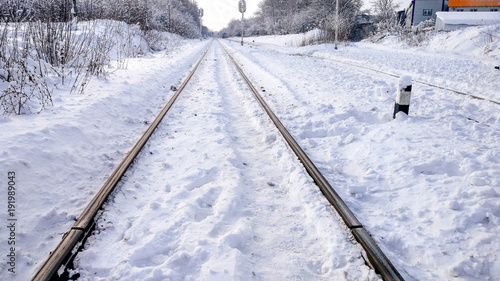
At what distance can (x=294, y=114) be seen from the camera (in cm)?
598

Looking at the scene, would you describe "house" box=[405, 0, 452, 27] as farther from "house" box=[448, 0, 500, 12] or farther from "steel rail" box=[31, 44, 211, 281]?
"steel rail" box=[31, 44, 211, 281]

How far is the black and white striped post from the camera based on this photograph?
512 centimetres

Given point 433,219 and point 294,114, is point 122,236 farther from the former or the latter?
point 294,114

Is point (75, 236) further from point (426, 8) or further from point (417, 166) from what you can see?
point (426, 8)

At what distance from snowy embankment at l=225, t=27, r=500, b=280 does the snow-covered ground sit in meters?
0.02

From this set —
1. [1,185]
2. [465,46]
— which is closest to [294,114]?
[1,185]

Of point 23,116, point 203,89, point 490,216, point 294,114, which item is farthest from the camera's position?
point 203,89

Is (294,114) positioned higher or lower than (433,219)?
higher

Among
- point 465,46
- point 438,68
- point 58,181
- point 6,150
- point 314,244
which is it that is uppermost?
point 465,46

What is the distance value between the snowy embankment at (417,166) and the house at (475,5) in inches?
1404

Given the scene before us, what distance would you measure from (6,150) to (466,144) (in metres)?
5.61

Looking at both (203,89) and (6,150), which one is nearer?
(6,150)

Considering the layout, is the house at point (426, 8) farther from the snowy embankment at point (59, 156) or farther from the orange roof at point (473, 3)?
the snowy embankment at point (59, 156)

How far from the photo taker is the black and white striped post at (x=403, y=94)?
16.8 ft
